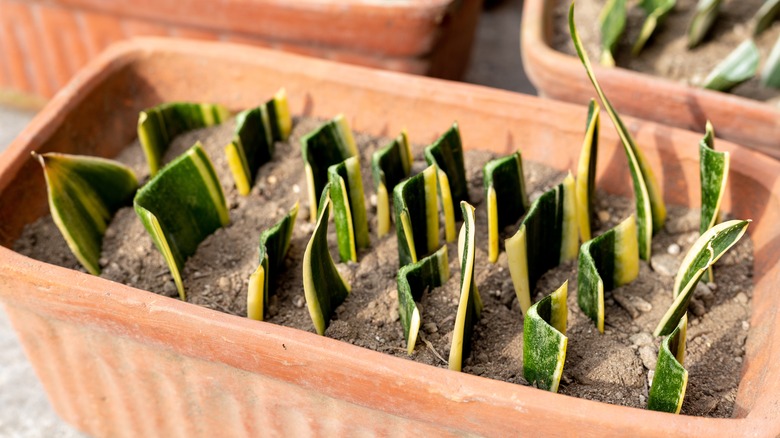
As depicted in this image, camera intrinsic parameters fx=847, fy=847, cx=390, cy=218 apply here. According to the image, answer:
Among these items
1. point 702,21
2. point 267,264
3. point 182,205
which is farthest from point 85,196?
point 702,21

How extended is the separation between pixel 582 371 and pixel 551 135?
0.31 m

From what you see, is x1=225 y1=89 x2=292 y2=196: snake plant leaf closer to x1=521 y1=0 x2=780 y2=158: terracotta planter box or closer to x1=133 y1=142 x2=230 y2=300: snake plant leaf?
x1=133 y1=142 x2=230 y2=300: snake plant leaf

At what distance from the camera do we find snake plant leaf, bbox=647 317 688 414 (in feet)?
2.26

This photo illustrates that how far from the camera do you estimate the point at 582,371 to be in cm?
79

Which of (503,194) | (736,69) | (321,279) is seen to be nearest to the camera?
(321,279)

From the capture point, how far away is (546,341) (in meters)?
0.72

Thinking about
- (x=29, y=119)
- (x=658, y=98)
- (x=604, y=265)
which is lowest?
(x=29, y=119)

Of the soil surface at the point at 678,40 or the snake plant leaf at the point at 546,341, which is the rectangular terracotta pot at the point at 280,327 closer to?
the snake plant leaf at the point at 546,341

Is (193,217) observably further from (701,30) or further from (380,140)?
(701,30)

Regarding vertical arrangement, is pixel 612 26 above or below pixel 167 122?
above

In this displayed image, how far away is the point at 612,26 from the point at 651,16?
7 cm

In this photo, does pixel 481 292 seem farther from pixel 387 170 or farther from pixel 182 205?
pixel 182 205

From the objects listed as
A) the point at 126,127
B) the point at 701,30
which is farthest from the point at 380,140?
the point at 701,30

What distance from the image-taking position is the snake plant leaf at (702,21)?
1171 mm
